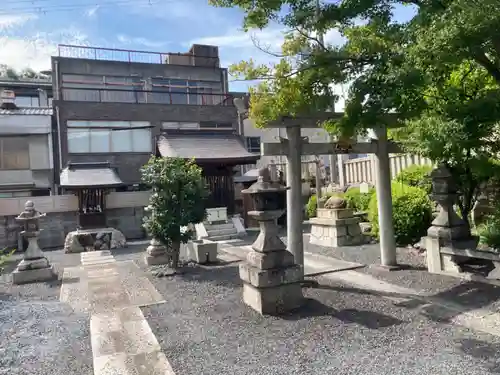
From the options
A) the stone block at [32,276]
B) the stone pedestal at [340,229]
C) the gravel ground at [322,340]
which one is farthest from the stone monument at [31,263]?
the stone pedestal at [340,229]

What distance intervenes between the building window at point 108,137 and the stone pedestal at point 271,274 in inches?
662

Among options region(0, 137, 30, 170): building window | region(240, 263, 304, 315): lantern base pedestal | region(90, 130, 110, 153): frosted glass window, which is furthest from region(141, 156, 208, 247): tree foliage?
region(0, 137, 30, 170): building window

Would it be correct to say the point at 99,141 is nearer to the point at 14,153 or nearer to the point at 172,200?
the point at 14,153

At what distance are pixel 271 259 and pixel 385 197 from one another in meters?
3.60

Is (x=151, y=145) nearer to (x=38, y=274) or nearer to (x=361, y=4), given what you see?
(x=38, y=274)

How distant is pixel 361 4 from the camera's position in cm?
508

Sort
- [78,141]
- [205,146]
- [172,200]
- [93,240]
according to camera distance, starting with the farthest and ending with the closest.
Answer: [78,141], [205,146], [93,240], [172,200]

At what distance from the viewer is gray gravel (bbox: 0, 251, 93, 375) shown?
437cm

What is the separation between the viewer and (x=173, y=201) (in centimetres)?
907

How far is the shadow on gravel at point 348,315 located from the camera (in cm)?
511

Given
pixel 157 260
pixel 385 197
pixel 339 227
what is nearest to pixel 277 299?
pixel 385 197

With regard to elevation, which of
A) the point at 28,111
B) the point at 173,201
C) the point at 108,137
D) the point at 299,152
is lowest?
the point at 173,201

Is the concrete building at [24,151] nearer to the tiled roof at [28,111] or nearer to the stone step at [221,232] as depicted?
the tiled roof at [28,111]

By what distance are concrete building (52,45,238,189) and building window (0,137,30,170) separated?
163cm
